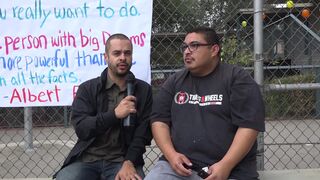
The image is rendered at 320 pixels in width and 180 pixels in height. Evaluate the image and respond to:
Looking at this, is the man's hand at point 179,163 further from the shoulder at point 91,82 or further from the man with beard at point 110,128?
the shoulder at point 91,82

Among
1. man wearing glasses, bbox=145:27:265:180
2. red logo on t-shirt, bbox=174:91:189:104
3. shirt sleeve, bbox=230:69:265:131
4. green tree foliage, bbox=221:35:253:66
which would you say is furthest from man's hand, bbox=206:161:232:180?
green tree foliage, bbox=221:35:253:66

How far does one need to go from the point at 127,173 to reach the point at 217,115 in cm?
79

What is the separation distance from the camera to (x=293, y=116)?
411 inches

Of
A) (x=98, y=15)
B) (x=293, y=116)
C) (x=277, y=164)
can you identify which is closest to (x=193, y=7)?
(x=98, y=15)

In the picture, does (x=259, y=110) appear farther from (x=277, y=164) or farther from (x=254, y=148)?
(x=277, y=164)

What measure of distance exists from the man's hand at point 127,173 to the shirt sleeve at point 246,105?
841 millimetres

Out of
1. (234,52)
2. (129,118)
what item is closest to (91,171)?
(129,118)

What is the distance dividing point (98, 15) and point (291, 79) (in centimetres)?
583

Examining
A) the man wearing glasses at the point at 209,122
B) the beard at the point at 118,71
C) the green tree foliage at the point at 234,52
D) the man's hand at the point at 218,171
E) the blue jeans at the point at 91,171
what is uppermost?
the green tree foliage at the point at 234,52

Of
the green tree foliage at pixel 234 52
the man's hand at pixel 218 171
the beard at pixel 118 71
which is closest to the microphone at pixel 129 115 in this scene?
the beard at pixel 118 71

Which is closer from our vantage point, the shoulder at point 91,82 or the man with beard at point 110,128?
the man with beard at point 110,128

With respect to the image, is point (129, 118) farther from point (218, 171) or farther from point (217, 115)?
point (218, 171)

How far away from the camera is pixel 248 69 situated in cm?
447

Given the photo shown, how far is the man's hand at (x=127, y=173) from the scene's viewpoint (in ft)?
11.4
